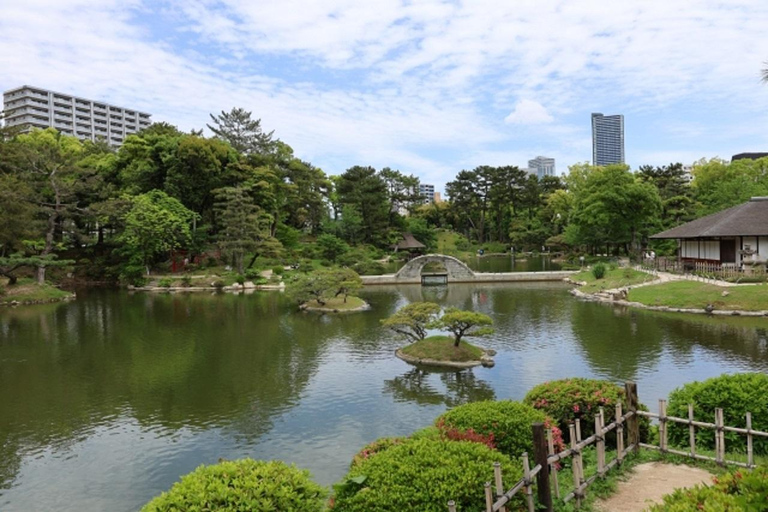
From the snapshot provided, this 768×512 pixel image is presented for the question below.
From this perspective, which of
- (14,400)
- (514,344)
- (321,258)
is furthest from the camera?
(321,258)

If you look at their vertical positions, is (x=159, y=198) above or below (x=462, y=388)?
above

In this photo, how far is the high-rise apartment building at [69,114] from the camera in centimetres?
8675

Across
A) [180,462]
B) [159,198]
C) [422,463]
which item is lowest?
[180,462]

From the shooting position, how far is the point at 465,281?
138 feet

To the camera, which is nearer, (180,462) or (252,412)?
(180,462)

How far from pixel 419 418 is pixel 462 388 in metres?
2.63

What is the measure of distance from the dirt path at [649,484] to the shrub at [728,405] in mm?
1000

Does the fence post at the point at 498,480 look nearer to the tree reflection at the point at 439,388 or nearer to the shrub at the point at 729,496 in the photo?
the shrub at the point at 729,496

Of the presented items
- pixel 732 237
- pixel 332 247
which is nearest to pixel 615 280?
pixel 732 237

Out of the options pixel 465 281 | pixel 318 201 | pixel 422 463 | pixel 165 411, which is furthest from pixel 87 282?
pixel 422 463

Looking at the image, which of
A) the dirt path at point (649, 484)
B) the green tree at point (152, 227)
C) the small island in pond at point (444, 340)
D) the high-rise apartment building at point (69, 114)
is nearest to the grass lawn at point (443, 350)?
the small island in pond at point (444, 340)

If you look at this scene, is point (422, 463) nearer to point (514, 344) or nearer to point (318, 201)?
point (514, 344)

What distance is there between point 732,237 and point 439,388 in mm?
25560

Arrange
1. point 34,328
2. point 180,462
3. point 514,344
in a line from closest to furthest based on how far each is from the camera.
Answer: point 180,462 → point 514,344 → point 34,328
